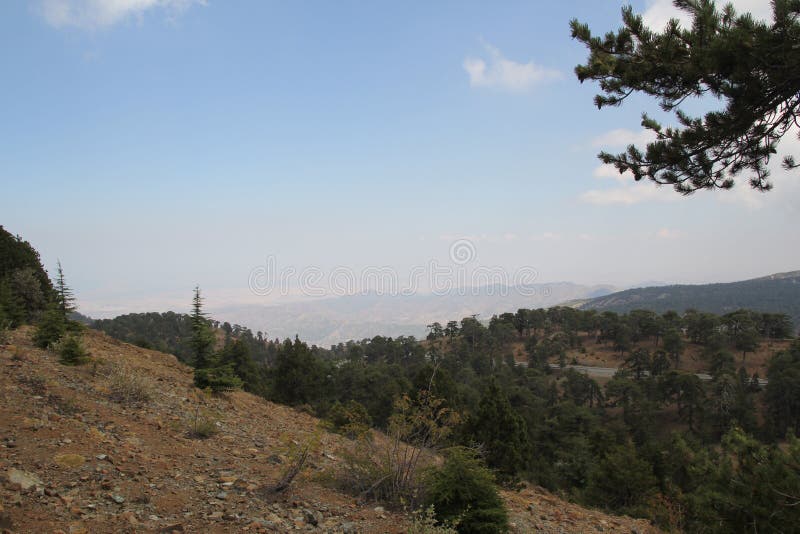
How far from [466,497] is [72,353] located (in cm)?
1021

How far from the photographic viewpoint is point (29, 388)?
8.01 meters

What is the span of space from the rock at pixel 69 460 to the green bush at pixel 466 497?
4.73 m

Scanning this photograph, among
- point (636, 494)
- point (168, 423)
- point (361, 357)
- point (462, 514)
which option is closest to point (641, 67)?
point (462, 514)

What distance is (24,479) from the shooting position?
4906 millimetres

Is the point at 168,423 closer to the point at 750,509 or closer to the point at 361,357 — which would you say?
Result: the point at 750,509

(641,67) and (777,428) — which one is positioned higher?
(641,67)

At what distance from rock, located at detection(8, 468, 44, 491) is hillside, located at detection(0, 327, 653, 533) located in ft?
0.04

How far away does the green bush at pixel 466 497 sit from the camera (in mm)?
5887

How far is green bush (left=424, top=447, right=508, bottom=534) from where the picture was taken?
5887 mm

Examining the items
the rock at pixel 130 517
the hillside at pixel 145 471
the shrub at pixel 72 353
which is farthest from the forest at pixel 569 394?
the rock at pixel 130 517

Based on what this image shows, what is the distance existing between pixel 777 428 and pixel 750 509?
5166 centimetres

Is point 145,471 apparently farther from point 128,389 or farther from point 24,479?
point 128,389

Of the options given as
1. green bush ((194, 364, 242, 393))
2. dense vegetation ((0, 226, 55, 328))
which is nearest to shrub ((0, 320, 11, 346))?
dense vegetation ((0, 226, 55, 328))

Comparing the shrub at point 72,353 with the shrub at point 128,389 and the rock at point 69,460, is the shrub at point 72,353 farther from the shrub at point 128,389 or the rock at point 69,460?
the rock at point 69,460
